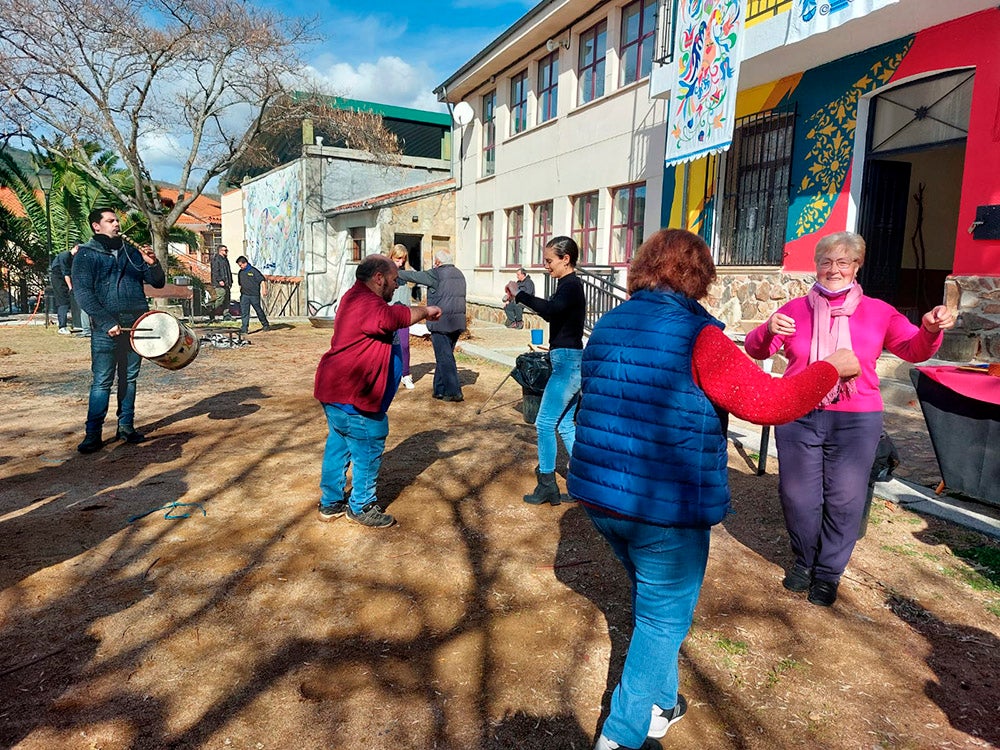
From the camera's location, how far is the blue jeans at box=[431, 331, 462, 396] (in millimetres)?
7707

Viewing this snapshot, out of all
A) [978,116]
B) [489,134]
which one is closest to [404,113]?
[489,134]

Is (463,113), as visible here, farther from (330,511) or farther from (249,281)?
(330,511)

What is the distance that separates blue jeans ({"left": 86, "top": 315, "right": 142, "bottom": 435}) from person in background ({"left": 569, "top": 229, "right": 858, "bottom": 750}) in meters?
4.90

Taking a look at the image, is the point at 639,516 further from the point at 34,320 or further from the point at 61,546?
the point at 34,320

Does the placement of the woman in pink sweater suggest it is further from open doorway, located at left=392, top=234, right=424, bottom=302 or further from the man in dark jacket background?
open doorway, located at left=392, top=234, right=424, bottom=302

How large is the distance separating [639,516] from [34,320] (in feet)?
68.1

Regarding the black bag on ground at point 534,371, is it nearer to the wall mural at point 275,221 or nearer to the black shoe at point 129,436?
the black shoe at point 129,436

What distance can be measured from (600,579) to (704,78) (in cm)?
840

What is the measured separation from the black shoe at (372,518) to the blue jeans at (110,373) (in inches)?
114

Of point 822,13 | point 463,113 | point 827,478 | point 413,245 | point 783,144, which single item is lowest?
point 827,478

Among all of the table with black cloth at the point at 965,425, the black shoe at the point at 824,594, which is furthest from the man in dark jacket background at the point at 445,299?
the black shoe at the point at 824,594

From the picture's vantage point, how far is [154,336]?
221 inches

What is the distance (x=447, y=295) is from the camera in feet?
24.4

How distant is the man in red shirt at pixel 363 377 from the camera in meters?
3.82
